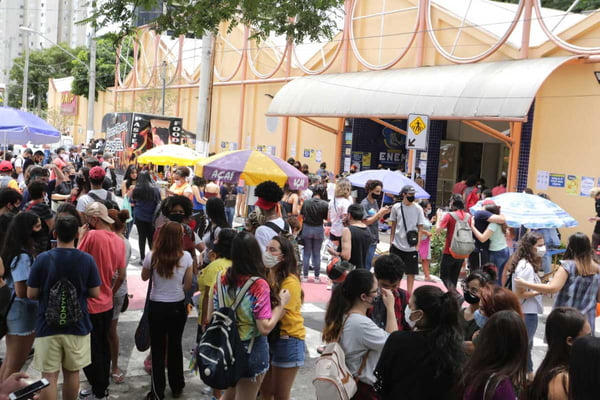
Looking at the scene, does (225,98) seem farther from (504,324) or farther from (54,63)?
(54,63)

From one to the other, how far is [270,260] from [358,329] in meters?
1.35

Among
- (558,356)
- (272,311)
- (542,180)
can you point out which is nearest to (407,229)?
(272,311)

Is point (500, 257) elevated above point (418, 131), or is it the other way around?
point (418, 131)

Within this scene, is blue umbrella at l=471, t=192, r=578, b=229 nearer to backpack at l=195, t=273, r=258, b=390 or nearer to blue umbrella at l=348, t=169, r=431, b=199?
blue umbrella at l=348, t=169, r=431, b=199

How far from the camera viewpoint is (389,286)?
17.0 feet

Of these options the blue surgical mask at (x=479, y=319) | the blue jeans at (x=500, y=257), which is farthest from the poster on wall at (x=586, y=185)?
the blue surgical mask at (x=479, y=319)

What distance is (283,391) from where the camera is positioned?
5613 mm

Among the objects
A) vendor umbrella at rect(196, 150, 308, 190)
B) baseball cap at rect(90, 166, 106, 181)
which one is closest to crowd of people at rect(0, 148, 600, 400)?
baseball cap at rect(90, 166, 106, 181)

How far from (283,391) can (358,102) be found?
1513 cm

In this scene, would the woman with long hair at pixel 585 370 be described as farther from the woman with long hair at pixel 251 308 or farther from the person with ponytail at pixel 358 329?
the woman with long hair at pixel 251 308

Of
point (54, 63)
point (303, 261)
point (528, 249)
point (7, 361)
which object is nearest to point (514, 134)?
point (303, 261)

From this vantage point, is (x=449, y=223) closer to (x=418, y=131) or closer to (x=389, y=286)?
(x=418, y=131)

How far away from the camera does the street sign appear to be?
1265 cm

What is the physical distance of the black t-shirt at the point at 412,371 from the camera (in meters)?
3.90
